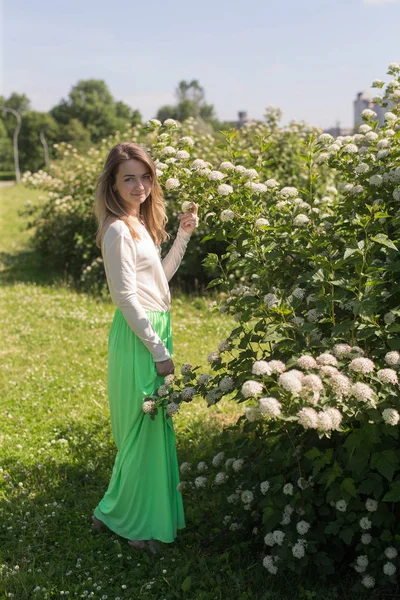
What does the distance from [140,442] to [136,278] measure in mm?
799

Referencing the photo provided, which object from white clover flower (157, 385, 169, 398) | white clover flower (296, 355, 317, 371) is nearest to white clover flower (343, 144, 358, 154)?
white clover flower (296, 355, 317, 371)

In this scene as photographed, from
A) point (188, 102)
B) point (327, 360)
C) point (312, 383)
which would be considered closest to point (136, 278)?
point (327, 360)

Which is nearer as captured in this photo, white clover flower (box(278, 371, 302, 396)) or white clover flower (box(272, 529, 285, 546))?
white clover flower (box(278, 371, 302, 396))

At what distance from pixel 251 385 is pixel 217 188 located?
1209 mm

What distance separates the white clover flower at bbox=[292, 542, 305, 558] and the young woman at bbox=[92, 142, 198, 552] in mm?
760

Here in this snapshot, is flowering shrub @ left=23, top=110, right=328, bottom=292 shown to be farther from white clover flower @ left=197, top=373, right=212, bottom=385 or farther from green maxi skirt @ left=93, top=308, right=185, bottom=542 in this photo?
white clover flower @ left=197, top=373, right=212, bottom=385

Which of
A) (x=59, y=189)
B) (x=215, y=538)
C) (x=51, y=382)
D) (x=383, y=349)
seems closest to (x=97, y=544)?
(x=215, y=538)

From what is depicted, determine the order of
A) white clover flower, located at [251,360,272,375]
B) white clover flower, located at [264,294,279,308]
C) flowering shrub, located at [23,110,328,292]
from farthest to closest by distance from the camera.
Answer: flowering shrub, located at [23,110,328,292] < white clover flower, located at [264,294,279,308] < white clover flower, located at [251,360,272,375]

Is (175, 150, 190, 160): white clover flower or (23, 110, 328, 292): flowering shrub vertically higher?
(175, 150, 190, 160): white clover flower

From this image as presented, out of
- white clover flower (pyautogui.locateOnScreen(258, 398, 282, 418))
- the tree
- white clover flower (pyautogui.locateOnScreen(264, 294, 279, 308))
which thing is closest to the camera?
white clover flower (pyautogui.locateOnScreen(258, 398, 282, 418))

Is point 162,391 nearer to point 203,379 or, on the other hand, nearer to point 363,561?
point 203,379

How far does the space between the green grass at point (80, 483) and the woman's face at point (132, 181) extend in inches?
52.3

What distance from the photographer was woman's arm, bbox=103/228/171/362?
3.01m

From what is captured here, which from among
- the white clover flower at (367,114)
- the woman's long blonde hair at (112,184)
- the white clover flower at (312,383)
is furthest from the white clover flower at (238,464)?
the white clover flower at (367,114)
